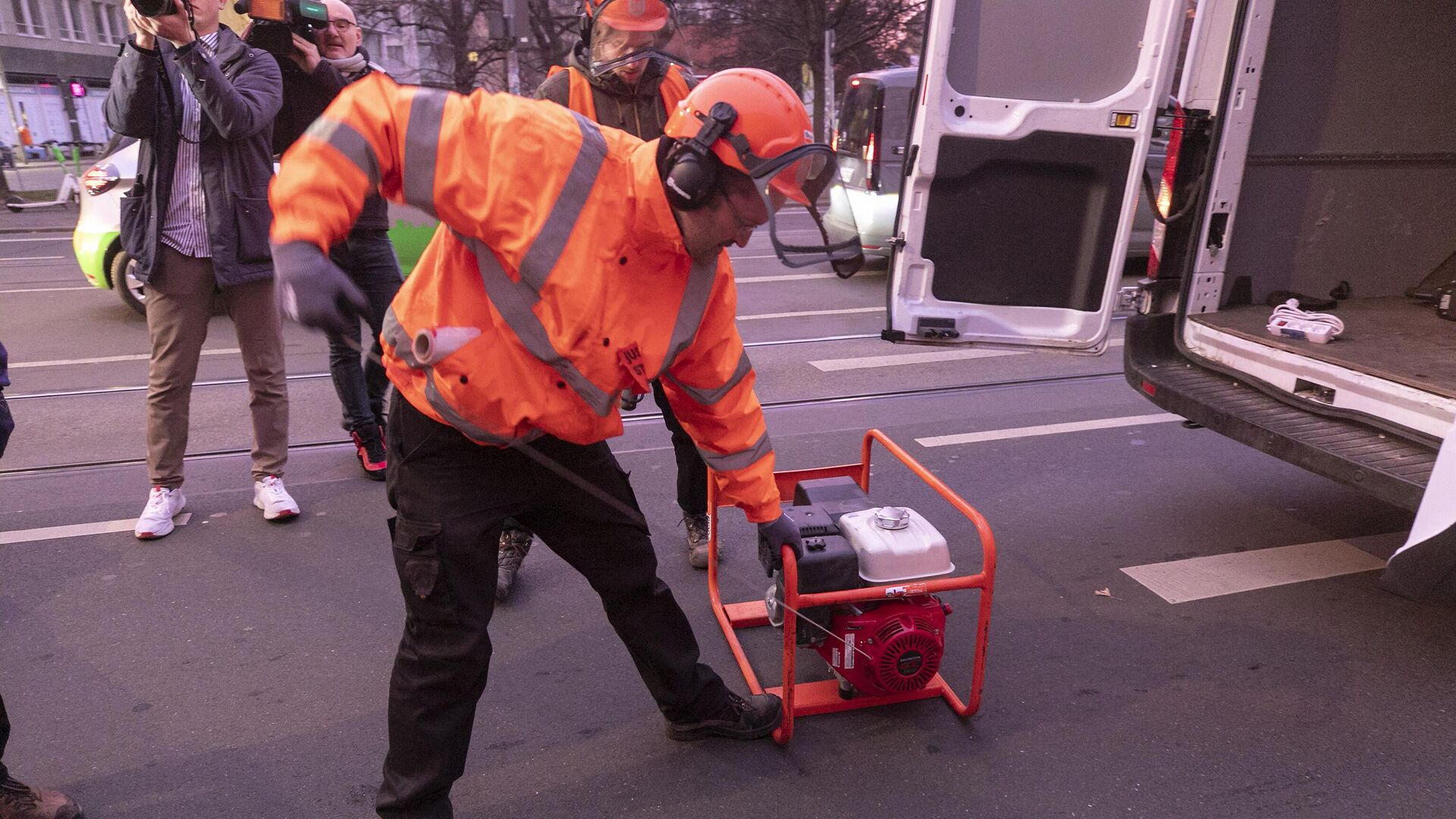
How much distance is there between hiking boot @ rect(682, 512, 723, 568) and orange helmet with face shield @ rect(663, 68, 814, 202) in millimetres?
2034

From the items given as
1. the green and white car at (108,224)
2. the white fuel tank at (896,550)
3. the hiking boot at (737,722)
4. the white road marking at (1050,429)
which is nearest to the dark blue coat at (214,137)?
the hiking boot at (737,722)

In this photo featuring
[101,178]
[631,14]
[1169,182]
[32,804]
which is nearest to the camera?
[32,804]

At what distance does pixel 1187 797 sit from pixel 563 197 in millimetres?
2199

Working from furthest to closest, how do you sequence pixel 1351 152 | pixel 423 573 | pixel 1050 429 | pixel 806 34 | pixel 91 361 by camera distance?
pixel 806 34 → pixel 91 361 → pixel 1050 429 → pixel 1351 152 → pixel 423 573

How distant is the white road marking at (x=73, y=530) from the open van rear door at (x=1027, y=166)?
11.2 feet

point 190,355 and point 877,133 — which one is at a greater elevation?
point 877,133

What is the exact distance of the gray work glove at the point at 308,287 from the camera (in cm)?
164

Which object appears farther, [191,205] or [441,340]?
[191,205]

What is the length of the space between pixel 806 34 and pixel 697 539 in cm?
2339

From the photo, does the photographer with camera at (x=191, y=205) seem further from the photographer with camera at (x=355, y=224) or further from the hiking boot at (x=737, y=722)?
the hiking boot at (x=737, y=722)

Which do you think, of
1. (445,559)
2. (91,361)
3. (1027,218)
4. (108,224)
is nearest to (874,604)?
(445,559)

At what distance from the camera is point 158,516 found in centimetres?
399

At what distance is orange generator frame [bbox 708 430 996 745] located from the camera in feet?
8.41

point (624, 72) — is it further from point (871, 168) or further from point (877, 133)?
point (877, 133)
